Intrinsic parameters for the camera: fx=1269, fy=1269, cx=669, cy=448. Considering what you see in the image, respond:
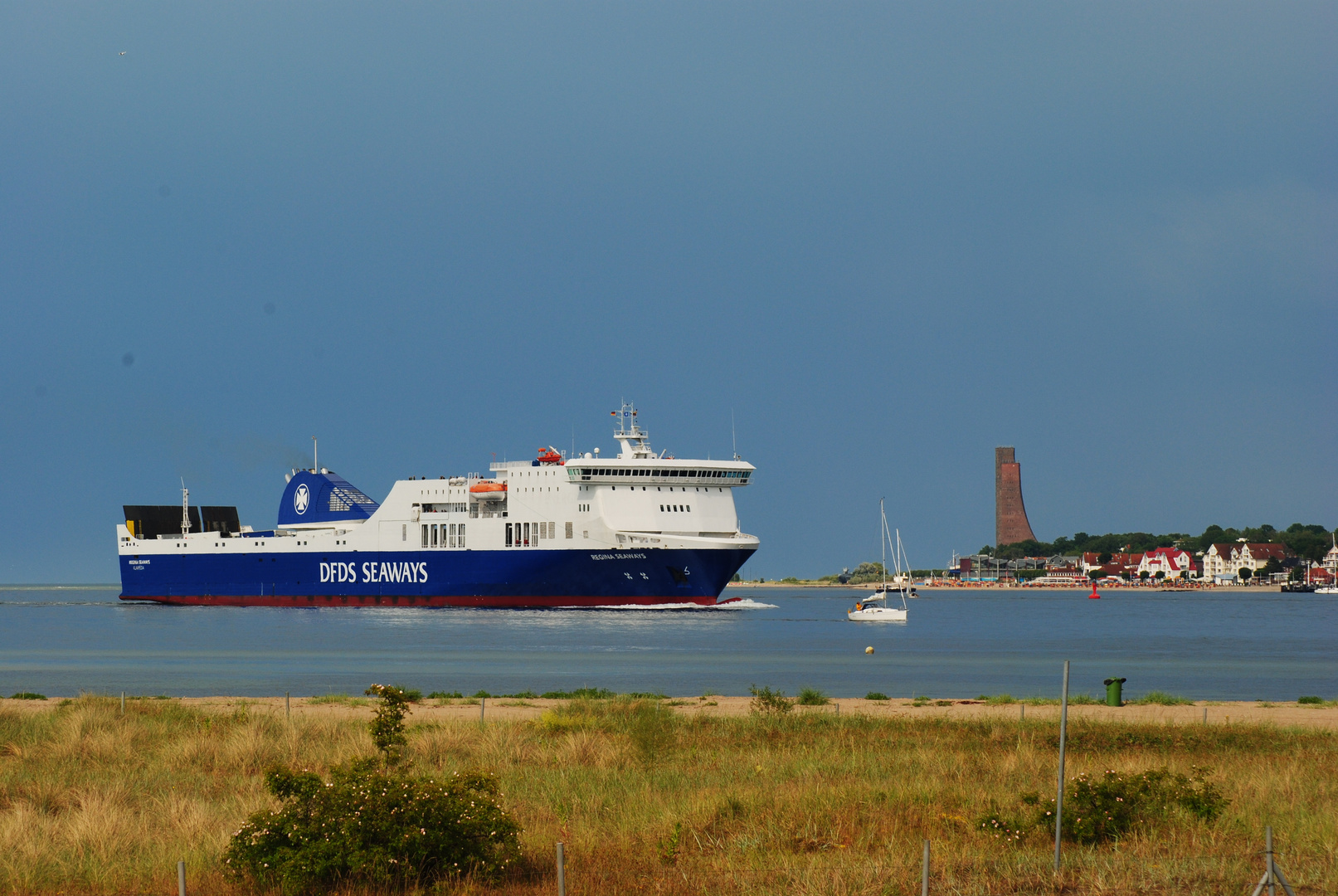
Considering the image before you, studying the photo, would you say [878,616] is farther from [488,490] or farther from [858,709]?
[858,709]

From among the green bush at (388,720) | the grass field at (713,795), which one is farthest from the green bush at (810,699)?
the green bush at (388,720)

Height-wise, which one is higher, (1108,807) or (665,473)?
(665,473)

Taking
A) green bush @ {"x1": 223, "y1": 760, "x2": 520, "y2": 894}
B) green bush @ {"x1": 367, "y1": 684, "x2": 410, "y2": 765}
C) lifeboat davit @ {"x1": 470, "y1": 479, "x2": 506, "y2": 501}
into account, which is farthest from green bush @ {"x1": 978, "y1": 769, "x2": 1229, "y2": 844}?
lifeboat davit @ {"x1": 470, "y1": 479, "x2": 506, "y2": 501}

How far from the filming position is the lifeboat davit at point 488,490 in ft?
216

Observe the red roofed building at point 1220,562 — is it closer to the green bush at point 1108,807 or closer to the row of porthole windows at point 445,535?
the row of porthole windows at point 445,535

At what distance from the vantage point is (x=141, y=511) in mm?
84875

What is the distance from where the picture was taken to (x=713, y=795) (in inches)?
536

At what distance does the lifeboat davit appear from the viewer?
216 ft

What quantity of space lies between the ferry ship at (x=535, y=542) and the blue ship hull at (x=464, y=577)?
0.07 metres

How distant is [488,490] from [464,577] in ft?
15.9

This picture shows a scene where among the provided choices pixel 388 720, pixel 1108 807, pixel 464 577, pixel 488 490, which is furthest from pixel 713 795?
pixel 464 577

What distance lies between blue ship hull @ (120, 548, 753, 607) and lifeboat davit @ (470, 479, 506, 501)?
9.39ft

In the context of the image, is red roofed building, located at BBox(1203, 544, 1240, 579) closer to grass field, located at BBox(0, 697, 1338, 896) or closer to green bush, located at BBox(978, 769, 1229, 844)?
grass field, located at BBox(0, 697, 1338, 896)

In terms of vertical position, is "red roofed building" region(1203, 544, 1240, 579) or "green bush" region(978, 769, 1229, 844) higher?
"green bush" region(978, 769, 1229, 844)
